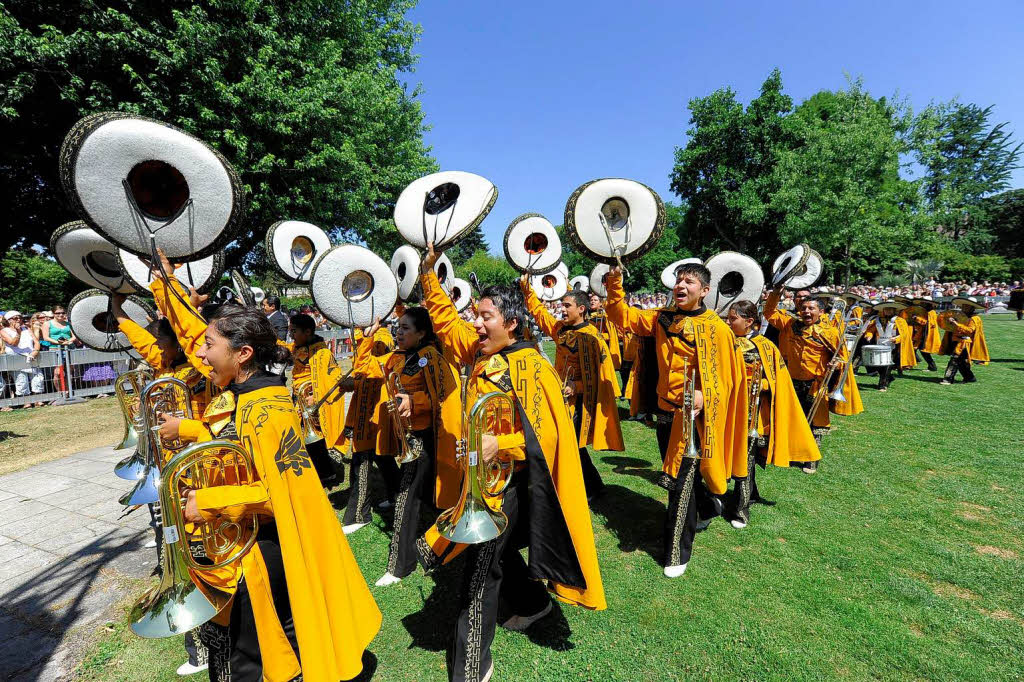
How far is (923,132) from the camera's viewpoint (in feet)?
74.2

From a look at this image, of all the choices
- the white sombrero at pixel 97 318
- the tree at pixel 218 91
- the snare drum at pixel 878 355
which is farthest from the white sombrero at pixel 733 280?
the tree at pixel 218 91

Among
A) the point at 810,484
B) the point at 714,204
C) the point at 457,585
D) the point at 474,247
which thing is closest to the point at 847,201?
the point at 714,204

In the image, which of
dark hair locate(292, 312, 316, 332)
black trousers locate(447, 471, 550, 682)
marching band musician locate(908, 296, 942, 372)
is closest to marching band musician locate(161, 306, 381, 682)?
black trousers locate(447, 471, 550, 682)

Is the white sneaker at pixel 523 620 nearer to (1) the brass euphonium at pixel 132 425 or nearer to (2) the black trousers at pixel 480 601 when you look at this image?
(2) the black trousers at pixel 480 601

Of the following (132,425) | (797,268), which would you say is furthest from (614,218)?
(132,425)

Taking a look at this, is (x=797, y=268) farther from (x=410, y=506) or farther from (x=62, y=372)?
(x=62, y=372)

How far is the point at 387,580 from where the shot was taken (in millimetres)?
4180

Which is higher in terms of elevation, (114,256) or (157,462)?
(114,256)

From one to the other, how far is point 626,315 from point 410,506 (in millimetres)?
2727

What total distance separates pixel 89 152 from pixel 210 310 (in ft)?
6.11

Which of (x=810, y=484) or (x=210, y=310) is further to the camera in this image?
(x=810, y=484)

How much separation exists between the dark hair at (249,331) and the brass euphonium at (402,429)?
1.64 meters

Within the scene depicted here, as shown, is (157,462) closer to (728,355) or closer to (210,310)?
(210,310)

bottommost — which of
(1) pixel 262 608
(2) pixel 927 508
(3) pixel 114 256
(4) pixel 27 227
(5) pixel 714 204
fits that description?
(2) pixel 927 508
